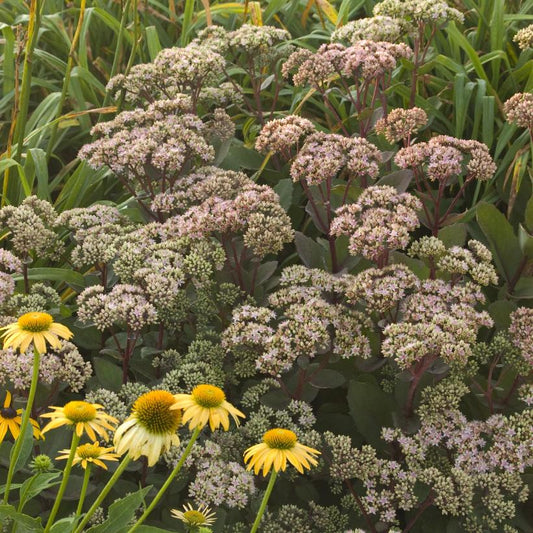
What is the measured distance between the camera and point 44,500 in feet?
8.05

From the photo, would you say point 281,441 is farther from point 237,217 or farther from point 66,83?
point 66,83

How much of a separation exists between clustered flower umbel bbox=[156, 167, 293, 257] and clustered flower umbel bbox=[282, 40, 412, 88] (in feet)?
2.32

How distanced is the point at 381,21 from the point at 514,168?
0.87 m

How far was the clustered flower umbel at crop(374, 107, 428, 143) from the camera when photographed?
308 centimetres

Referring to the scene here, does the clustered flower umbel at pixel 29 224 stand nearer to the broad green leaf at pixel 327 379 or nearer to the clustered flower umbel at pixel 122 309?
the clustered flower umbel at pixel 122 309

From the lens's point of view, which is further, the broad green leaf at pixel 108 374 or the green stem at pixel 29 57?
the green stem at pixel 29 57

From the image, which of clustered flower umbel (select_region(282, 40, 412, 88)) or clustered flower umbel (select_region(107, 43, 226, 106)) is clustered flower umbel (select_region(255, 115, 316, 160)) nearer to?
clustered flower umbel (select_region(282, 40, 412, 88))

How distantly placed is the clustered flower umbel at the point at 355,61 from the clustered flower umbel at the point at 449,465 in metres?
1.35

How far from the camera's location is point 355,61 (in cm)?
317

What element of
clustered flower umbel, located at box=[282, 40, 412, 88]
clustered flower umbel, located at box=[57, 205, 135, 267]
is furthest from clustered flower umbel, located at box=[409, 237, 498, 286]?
clustered flower umbel, located at box=[57, 205, 135, 267]

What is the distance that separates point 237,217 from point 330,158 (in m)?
0.40

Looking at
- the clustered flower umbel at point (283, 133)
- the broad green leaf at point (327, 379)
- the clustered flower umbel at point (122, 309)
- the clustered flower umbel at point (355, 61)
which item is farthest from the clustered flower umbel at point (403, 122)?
the clustered flower umbel at point (122, 309)

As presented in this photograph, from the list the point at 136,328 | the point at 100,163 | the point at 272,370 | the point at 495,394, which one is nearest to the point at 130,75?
the point at 100,163

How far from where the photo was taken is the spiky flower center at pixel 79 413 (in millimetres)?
1674
